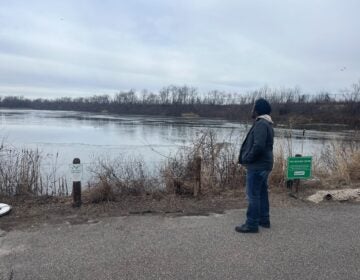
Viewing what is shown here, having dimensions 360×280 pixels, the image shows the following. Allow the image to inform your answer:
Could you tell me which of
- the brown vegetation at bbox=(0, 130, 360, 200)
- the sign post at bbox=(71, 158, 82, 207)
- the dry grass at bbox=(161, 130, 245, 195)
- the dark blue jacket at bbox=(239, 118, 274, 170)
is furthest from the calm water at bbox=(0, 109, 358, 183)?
the dark blue jacket at bbox=(239, 118, 274, 170)

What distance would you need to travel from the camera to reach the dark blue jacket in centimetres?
483

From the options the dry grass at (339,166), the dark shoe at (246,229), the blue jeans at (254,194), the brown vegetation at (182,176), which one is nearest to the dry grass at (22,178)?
the brown vegetation at (182,176)

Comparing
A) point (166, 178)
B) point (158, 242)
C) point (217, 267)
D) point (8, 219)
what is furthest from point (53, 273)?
point (166, 178)

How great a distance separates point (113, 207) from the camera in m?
6.30

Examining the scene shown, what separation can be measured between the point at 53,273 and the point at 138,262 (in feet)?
2.95

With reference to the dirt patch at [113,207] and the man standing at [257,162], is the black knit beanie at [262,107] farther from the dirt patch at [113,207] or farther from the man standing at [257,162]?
the dirt patch at [113,207]

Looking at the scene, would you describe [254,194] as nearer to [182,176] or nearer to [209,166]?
[182,176]

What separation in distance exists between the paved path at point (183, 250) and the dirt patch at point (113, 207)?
33 centimetres

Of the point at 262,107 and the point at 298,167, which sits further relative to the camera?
the point at 298,167

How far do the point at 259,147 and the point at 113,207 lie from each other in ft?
9.54

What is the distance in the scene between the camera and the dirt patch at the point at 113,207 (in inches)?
219

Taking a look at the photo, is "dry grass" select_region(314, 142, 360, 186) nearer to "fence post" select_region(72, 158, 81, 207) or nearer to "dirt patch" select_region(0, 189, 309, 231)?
"dirt patch" select_region(0, 189, 309, 231)

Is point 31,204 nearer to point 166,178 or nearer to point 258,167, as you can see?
point 166,178

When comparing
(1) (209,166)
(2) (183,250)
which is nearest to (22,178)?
(1) (209,166)
